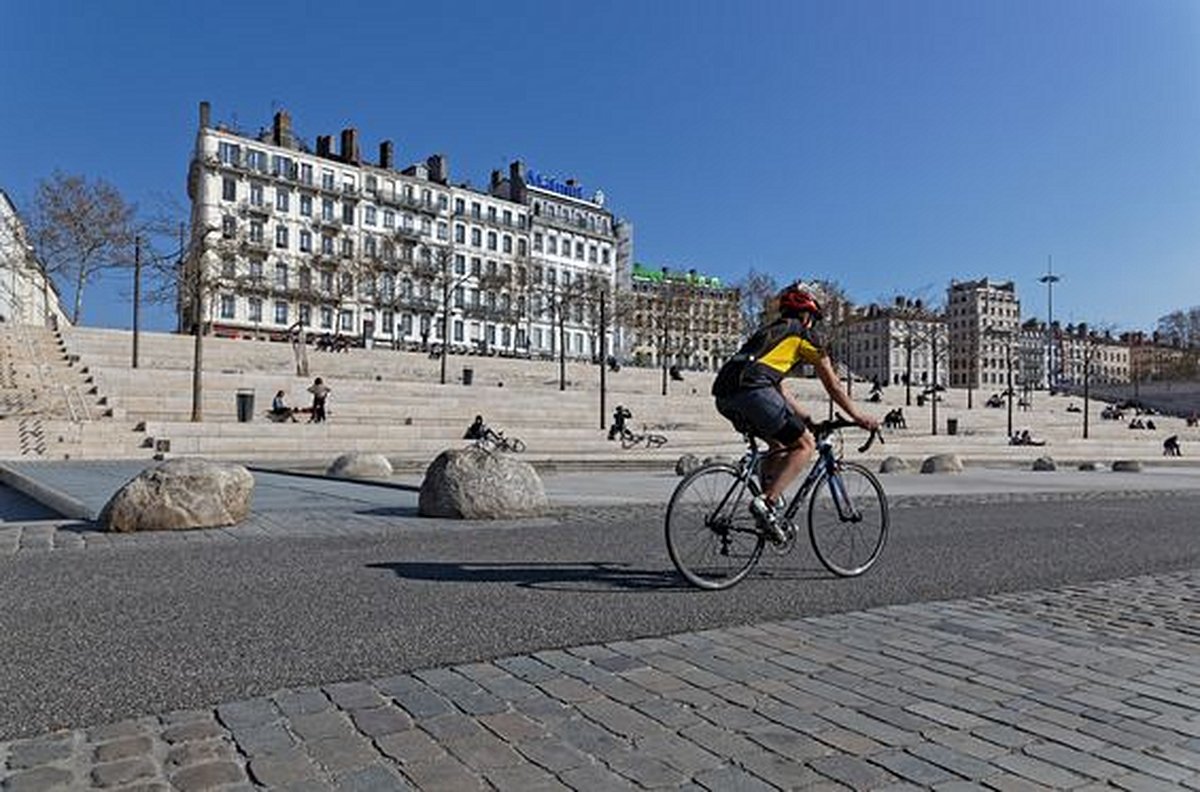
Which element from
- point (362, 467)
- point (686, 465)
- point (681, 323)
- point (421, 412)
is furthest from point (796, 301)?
point (681, 323)

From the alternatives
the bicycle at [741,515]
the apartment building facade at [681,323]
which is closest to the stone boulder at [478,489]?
the bicycle at [741,515]

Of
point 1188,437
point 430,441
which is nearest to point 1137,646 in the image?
point 430,441

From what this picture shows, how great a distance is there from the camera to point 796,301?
20.1ft

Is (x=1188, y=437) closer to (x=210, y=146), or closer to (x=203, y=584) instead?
(x=203, y=584)

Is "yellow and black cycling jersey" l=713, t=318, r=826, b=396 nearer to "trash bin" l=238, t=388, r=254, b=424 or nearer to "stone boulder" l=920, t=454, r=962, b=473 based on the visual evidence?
"stone boulder" l=920, t=454, r=962, b=473

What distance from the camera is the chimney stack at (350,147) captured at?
102875 mm

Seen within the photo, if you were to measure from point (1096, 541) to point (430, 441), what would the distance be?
2162cm

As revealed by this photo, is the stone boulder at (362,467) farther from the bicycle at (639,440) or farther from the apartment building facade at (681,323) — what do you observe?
the apartment building facade at (681,323)

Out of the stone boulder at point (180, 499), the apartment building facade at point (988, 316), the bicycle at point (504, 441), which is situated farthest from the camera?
the apartment building facade at point (988, 316)

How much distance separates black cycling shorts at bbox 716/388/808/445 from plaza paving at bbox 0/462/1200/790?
1.21 m

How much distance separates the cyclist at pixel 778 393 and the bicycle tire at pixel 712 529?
4.8 inches

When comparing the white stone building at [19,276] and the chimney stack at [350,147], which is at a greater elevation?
the chimney stack at [350,147]

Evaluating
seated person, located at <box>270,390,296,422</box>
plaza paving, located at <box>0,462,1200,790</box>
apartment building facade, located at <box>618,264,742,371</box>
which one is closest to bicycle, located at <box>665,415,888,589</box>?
plaza paving, located at <box>0,462,1200,790</box>

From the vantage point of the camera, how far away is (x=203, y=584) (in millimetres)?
5934
